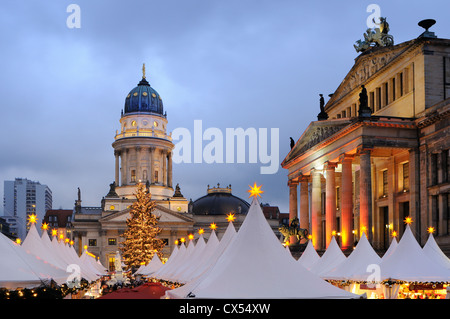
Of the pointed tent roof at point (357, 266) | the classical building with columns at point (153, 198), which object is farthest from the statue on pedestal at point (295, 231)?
the classical building with columns at point (153, 198)

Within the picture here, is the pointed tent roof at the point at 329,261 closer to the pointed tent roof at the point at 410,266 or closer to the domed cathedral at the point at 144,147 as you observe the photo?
the pointed tent roof at the point at 410,266

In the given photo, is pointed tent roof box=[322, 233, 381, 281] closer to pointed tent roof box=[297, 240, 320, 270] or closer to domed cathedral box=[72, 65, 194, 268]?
pointed tent roof box=[297, 240, 320, 270]

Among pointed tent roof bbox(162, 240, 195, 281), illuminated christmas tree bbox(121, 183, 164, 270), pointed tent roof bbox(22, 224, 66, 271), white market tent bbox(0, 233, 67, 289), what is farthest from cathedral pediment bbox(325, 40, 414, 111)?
white market tent bbox(0, 233, 67, 289)

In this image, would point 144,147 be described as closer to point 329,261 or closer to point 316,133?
point 316,133

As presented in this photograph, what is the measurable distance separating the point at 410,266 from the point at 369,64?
100 ft

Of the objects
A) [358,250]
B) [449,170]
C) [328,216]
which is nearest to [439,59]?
[449,170]

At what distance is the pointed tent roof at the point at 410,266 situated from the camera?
88.0 ft

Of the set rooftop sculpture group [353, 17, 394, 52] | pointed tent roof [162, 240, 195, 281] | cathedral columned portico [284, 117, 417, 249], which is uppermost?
rooftop sculpture group [353, 17, 394, 52]

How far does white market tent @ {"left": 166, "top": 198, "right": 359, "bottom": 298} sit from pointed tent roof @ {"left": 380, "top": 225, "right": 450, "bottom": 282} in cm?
1214

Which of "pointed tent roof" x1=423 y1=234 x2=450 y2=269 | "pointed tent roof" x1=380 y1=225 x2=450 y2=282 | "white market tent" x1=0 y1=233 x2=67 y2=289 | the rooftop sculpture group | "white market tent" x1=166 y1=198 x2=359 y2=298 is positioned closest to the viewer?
"white market tent" x1=166 y1=198 x2=359 y2=298

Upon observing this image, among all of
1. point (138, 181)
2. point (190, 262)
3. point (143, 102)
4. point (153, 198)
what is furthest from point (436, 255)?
point (143, 102)

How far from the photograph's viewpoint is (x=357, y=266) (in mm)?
31172

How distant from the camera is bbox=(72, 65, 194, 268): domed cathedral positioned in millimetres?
109000
